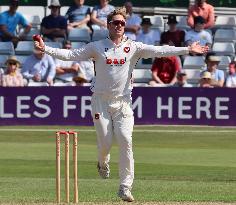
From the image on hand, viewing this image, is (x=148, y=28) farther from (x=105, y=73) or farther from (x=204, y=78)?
(x=105, y=73)

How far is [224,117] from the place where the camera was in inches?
797

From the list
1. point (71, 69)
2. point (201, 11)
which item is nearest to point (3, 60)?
point (71, 69)

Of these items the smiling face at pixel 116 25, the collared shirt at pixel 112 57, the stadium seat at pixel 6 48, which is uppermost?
the smiling face at pixel 116 25

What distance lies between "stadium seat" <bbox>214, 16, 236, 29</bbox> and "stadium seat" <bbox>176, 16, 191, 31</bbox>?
0.67 meters

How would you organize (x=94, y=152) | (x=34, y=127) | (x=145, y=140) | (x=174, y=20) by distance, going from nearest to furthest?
A: (x=94, y=152)
(x=145, y=140)
(x=34, y=127)
(x=174, y=20)

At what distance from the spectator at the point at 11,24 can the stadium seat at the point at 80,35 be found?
2.98ft

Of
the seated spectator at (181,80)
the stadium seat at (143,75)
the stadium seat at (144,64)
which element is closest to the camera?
the seated spectator at (181,80)

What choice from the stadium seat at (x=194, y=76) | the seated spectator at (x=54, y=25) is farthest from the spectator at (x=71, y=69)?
the stadium seat at (x=194, y=76)

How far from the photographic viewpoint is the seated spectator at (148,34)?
2155 cm

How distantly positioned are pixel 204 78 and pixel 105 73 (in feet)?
35.0

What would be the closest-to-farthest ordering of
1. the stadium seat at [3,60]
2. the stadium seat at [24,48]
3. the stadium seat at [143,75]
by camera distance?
the stadium seat at [143,75] → the stadium seat at [3,60] → the stadium seat at [24,48]

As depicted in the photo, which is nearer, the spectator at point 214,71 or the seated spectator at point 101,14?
the spectator at point 214,71

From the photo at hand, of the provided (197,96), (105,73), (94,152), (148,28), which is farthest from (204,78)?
(105,73)

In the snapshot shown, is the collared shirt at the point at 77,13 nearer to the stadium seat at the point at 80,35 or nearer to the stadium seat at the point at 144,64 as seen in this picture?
the stadium seat at the point at 80,35
